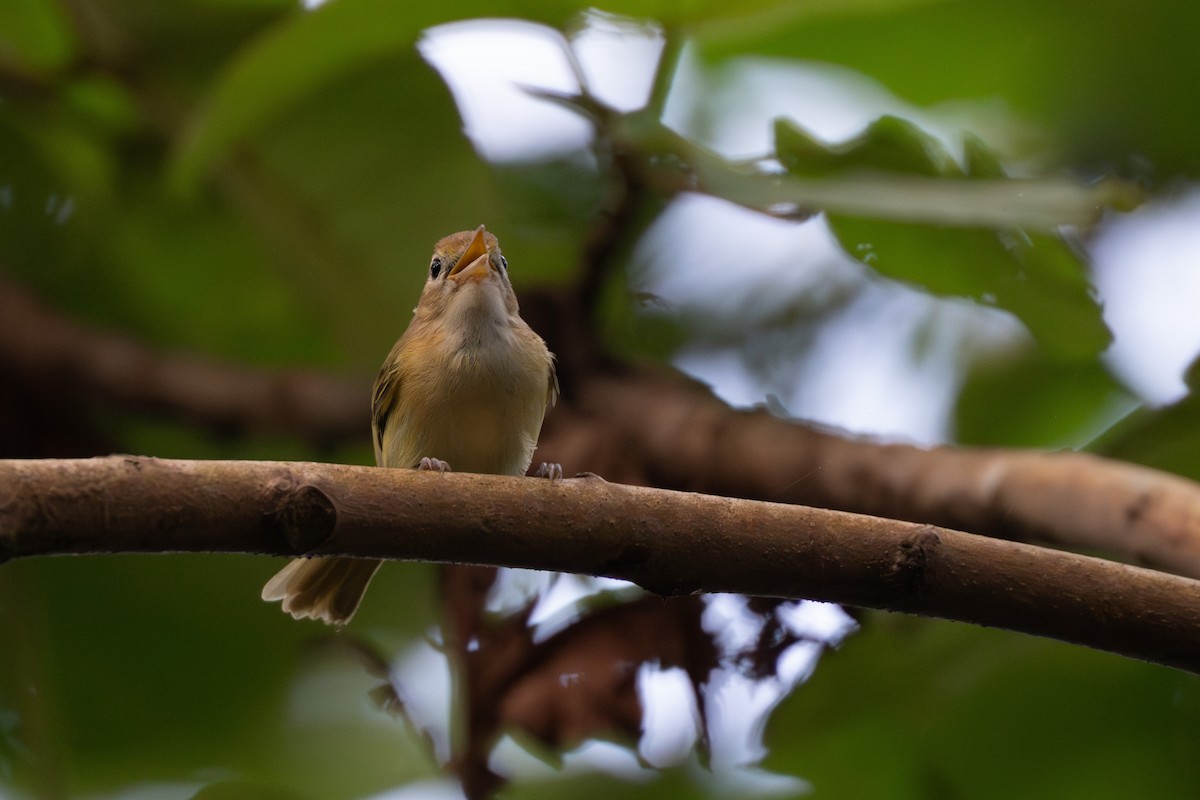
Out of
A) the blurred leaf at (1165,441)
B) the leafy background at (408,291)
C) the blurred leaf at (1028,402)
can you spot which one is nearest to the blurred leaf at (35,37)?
the leafy background at (408,291)

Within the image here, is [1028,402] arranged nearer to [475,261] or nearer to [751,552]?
[475,261]

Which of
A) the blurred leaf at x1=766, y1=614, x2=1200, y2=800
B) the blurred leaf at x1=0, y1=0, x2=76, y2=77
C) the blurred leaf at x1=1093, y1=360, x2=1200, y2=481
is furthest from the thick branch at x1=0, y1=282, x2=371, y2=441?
the blurred leaf at x1=1093, y1=360, x2=1200, y2=481

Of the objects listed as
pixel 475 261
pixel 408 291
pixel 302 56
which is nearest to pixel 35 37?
Result: pixel 302 56

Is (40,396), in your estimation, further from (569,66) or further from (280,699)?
(569,66)

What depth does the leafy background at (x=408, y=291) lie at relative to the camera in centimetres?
273

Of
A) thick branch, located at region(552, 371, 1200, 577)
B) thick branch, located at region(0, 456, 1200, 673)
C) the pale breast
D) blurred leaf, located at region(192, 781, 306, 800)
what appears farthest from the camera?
blurred leaf, located at region(192, 781, 306, 800)

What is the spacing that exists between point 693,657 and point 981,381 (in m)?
1.14

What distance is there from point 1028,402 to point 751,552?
68.4 inches

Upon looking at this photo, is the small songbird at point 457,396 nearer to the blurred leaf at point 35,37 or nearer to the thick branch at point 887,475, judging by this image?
the thick branch at point 887,475

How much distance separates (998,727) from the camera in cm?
274

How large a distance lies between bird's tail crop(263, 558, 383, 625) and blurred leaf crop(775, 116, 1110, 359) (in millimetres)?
1330

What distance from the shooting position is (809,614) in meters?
2.09

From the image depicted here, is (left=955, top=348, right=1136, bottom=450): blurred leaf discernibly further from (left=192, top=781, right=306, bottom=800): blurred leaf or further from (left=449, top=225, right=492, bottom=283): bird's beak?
(left=192, top=781, right=306, bottom=800): blurred leaf

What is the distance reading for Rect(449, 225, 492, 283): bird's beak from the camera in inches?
107
